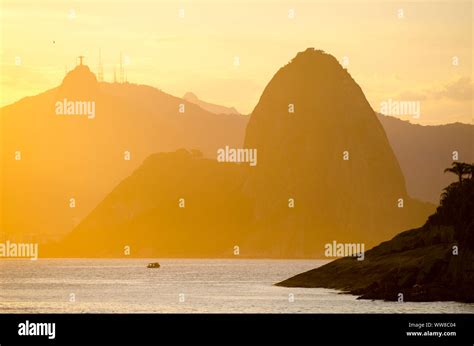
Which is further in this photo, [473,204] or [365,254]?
[365,254]
